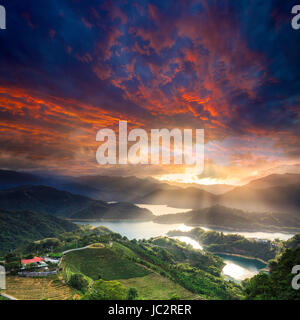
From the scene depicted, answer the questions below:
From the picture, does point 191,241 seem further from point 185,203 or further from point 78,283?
point 185,203

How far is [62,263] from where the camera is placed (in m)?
17.4

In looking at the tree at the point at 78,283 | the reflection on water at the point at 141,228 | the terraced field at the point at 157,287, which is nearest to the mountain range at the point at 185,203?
the reflection on water at the point at 141,228

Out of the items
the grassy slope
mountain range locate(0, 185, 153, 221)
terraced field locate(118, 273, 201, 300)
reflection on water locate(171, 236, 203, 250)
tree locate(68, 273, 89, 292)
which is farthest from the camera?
mountain range locate(0, 185, 153, 221)

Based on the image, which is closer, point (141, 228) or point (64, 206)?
point (141, 228)

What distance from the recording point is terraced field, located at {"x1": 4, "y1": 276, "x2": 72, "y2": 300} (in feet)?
34.9

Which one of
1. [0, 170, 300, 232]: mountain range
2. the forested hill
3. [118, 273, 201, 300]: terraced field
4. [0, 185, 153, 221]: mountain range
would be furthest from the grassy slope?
[0, 185, 153, 221]: mountain range

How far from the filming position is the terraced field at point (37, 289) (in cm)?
1062

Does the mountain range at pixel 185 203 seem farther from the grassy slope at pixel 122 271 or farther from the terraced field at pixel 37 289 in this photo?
the terraced field at pixel 37 289

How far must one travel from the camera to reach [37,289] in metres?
11.5

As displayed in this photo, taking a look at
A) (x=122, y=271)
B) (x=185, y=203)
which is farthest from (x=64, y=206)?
(x=122, y=271)

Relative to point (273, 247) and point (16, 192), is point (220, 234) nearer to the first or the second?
point (273, 247)

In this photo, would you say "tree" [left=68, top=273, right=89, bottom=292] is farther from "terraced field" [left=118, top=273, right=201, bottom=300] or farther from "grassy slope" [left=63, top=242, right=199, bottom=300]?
"terraced field" [left=118, top=273, right=201, bottom=300]
